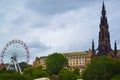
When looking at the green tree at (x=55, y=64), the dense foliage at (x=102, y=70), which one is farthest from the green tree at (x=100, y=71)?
the green tree at (x=55, y=64)

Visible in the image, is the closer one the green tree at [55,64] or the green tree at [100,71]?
the green tree at [100,71]

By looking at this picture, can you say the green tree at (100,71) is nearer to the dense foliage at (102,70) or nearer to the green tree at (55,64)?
the dense foliage at (102,70)

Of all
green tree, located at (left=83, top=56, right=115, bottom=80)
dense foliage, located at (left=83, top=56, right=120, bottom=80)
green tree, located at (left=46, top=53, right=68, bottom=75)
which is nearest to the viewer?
dense foliage, located at (left=83, top=56, right=120, bottom=80)

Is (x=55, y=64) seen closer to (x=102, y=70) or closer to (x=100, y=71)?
(x=100, y=71)

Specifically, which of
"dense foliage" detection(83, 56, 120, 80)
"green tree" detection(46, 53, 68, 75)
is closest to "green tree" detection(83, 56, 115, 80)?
"dense foliage" detection(83, 56, 120, 80)

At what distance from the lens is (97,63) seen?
117375 mm

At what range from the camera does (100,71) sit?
368 feet

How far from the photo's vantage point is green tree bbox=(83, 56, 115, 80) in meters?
109

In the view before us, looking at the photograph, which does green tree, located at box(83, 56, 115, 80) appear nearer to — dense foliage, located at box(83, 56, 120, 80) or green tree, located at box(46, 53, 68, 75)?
dense foliage, located at box(83, 56, 120, 80)

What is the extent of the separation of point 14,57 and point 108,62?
120ft

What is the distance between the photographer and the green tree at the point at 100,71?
109 m

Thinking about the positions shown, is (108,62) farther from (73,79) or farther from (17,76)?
(17,76)

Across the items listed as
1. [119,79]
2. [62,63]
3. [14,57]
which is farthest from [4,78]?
[62,63]

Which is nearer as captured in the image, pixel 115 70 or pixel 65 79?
pixel 115 70
